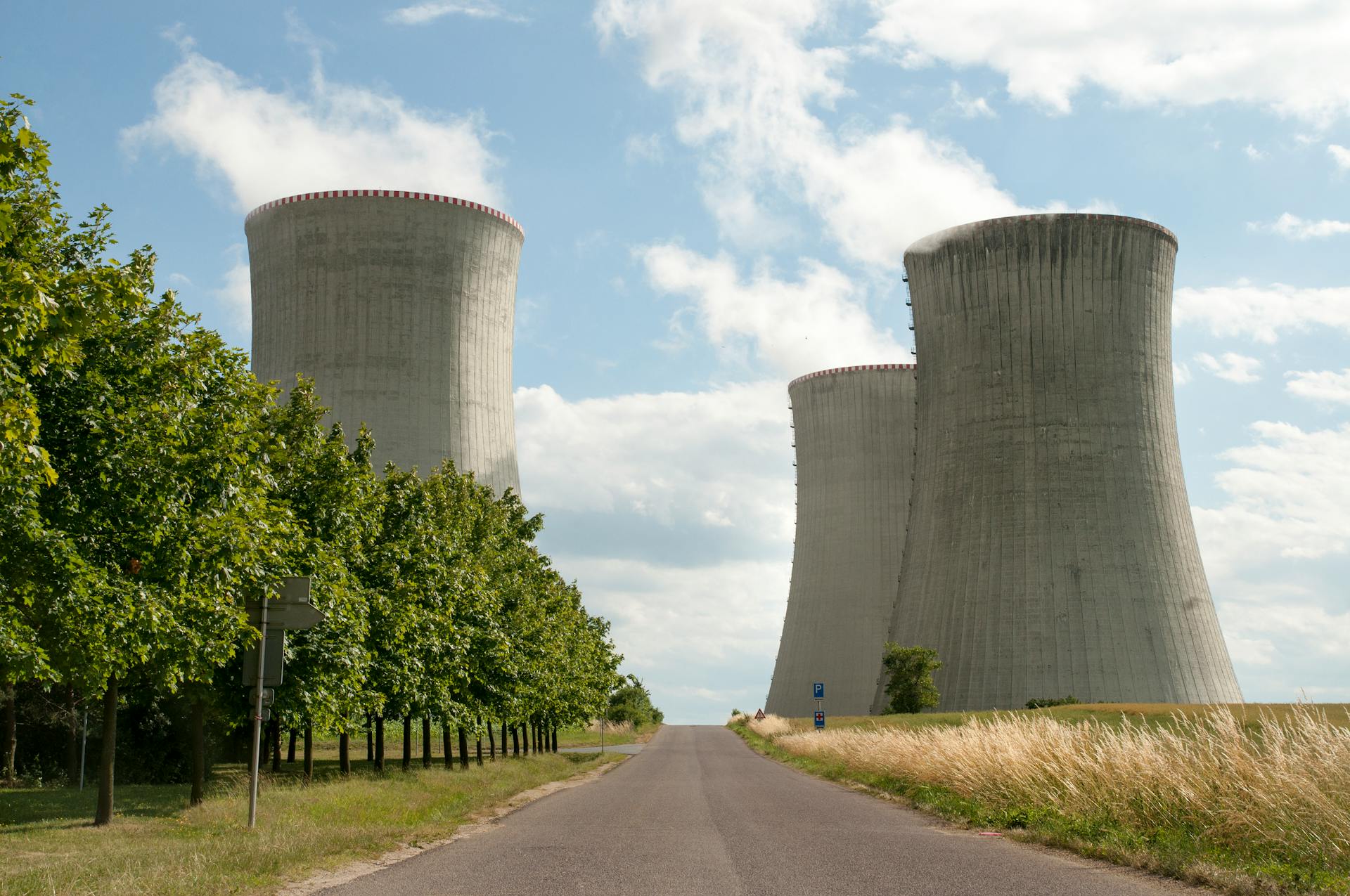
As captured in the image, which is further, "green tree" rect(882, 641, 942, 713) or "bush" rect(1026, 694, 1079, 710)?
"green tree" rect(882, 641, 942, 713)

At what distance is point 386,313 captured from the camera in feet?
122

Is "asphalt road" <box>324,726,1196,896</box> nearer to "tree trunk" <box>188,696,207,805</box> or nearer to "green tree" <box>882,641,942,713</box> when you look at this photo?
"tree trunk" <box>188,696,207,805</box>

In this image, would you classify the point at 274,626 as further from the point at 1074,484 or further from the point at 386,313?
the point at 1074,484

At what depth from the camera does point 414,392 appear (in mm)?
37094

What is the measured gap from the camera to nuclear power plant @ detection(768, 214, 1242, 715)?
38.3 meters

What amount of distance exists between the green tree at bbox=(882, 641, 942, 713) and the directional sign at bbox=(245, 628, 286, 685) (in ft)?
104

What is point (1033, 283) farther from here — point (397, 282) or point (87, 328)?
point (87, 328)

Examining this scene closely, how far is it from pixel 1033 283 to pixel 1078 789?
29.6m

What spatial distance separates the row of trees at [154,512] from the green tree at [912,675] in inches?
943

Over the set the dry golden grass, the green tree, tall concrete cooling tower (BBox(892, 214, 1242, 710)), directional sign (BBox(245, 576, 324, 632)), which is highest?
tall concrete cooling tower (BBox(892, 214, 1242, 710))

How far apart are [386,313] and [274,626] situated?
82.8ft

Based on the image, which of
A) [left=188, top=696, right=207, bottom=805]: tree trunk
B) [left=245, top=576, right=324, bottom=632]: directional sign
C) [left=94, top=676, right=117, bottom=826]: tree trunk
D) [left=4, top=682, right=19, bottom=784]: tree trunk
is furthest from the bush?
[left=94, top=676, right=117, bottom=826]: tree trunk

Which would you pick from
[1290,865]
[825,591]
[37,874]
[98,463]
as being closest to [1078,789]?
[1290,865]

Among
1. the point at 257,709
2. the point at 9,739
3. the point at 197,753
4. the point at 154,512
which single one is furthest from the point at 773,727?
the point at 154,512
